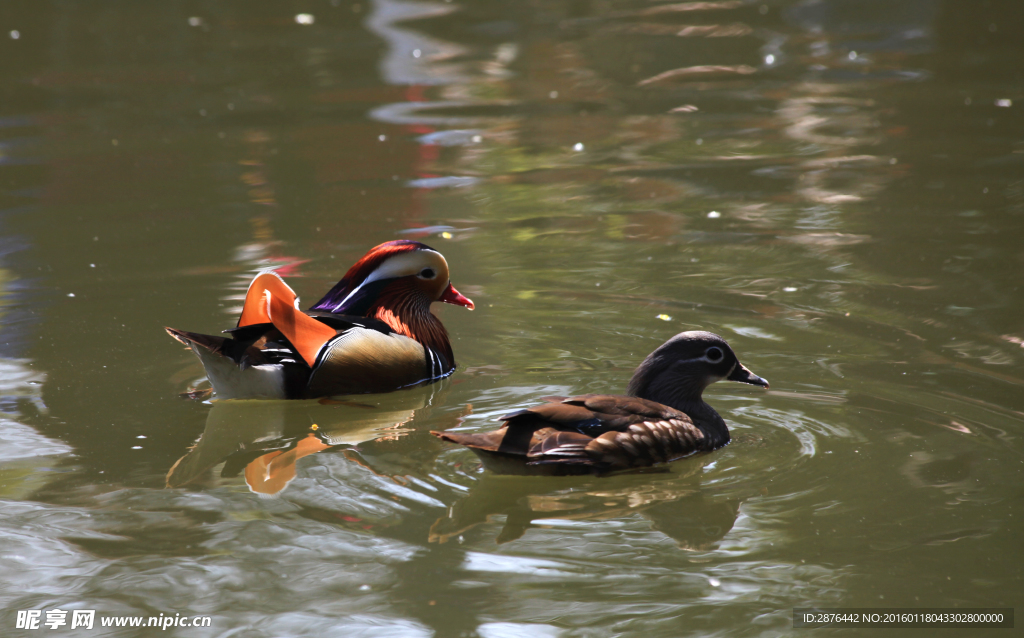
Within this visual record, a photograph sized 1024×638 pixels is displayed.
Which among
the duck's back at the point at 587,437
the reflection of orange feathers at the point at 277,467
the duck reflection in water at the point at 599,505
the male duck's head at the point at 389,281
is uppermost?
the male duck's head at the point at 389,281

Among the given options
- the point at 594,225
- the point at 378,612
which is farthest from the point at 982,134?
the point at 378,612

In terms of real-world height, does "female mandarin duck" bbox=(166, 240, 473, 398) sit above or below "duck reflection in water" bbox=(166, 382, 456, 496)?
above

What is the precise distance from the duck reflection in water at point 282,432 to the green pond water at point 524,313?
2cm

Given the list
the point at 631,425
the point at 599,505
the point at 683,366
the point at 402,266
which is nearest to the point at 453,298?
the point at 402,266

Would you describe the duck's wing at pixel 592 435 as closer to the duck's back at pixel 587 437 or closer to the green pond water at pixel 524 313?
the duck's back at pixel 587 437

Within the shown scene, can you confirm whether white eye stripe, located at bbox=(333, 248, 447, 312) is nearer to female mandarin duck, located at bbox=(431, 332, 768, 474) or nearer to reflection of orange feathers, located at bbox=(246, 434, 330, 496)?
reflection of orange feathers, located at bbox=(246, 434, 330, 496)

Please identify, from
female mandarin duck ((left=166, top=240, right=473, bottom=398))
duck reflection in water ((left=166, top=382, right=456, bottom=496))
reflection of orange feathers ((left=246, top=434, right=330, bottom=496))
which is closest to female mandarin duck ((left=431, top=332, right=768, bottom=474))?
duck reflection in water ((left=166, top=382, right=456, bottom=496))

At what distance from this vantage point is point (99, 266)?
8.22m

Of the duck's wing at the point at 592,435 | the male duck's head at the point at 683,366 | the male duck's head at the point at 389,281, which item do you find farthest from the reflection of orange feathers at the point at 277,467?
the male duck's head at the point at 683,366

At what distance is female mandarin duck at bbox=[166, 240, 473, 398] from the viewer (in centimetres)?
573

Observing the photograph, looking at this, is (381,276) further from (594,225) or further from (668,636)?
(668,636)

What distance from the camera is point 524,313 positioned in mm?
7113

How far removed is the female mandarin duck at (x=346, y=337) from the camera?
5.73m

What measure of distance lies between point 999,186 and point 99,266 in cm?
719
